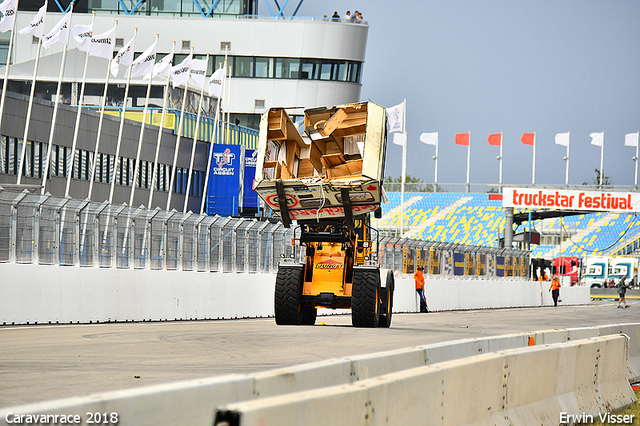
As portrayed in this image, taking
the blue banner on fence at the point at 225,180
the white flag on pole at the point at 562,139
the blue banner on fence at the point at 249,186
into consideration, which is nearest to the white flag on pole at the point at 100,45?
the blue banner on fence at the point at 249,186

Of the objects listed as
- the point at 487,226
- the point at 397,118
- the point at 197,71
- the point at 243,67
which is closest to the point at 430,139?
the point at 487,226

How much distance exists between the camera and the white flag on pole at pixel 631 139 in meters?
73.1

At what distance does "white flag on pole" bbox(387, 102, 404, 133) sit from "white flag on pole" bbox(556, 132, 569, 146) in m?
24.9

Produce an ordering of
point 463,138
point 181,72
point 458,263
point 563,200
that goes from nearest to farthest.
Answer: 1. point 458,263
2. point 181,72
3. point 563,200
4. point 463,138

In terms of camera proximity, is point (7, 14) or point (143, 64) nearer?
point (7, 14)

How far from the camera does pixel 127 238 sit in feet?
69.8

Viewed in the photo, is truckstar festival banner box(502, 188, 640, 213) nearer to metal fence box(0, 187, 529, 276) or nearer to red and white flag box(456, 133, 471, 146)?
red and white flag box(456, 133, 471, 146)

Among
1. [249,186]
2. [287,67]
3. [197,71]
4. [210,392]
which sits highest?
[287,67]

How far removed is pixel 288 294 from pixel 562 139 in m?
58.9

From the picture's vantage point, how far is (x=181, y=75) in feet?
150

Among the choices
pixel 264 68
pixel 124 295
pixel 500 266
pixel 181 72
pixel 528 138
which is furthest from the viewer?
pixel 264 68

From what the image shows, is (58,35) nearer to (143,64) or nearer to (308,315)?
(143,64)

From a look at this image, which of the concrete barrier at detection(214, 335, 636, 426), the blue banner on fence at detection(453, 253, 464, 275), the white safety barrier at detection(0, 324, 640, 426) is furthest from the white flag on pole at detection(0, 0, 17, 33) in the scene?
the white safety barrier at detection(0, 324, 640, 426)

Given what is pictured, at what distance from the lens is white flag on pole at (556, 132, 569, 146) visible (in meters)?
72.9
